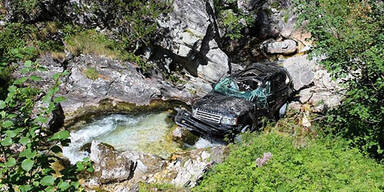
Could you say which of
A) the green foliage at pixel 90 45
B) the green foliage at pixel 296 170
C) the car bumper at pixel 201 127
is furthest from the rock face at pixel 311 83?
the green foliage at pixel 90 45

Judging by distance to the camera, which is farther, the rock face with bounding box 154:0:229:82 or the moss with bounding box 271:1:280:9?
the moss with bounding box 271:1:280:9

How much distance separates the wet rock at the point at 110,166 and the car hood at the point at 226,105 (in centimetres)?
279

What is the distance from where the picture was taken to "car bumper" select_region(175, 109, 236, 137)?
9406 mm

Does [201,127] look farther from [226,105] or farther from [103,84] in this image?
[103,84]

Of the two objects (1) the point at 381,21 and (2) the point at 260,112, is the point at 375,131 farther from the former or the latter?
(2) the point at 260,112

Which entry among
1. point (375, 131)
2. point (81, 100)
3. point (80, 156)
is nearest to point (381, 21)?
point (375, 131)

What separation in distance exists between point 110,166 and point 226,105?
3819 millimetres

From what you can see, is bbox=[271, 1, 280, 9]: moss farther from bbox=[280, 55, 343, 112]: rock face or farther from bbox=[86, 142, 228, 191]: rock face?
bbox=[86, 142, 228, 191]: rock face

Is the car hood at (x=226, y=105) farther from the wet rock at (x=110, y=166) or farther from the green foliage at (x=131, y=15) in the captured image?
the green foliage at (x=131, y=15)

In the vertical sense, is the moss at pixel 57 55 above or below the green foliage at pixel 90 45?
below

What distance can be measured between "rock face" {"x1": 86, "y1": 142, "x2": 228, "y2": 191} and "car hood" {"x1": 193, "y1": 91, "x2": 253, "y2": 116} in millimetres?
1426

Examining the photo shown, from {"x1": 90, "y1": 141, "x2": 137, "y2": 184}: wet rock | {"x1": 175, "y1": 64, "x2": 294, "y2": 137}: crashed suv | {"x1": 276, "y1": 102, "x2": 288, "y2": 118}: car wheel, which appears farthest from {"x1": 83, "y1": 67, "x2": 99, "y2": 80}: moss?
{"x1": 276, "y1": 102, "x2": 288, "y2": 118}: car wheel

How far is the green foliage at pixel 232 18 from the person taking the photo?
699 inches

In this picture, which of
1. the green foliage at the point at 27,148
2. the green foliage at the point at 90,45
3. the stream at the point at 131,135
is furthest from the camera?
the green foliage at the point at 90,45
